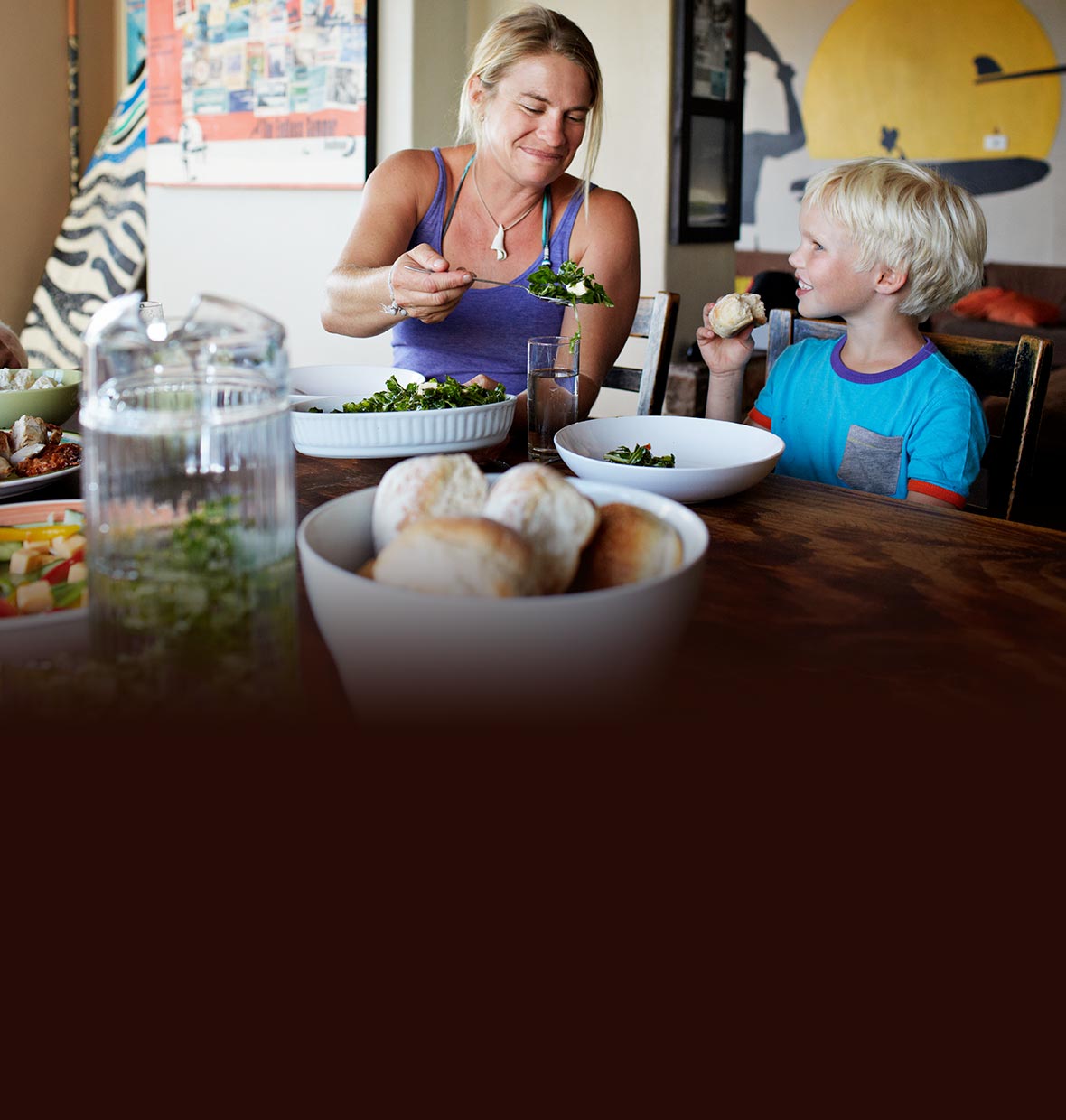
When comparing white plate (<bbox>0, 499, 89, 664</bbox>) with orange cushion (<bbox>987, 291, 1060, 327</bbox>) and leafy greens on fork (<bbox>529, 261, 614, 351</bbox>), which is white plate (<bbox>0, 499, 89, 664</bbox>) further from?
orange cushion (<bbox>987, 291, 1060, 327</bbox>)

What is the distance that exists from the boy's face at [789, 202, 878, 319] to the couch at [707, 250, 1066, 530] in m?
0.45

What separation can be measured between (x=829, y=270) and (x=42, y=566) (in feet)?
4.60

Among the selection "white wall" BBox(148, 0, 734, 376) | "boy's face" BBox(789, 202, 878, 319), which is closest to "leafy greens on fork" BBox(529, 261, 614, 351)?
"boy's face" BBox(789, 202, 878, 319)

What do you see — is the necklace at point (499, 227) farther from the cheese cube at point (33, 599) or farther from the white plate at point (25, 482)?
the cheese cube at point (33, 599)

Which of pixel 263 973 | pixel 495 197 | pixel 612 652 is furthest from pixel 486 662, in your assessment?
pixel 495 197

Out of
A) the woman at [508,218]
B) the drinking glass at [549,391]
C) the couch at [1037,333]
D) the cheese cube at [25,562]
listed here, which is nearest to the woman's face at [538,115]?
the woman at [508,218]

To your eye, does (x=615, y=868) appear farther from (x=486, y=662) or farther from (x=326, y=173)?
(x=326, y=173)

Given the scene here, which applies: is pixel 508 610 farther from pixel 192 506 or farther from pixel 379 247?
pixel 379 247

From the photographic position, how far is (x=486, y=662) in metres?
0.54

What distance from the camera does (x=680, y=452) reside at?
142 centimetres

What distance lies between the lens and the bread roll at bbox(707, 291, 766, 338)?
5.64ft

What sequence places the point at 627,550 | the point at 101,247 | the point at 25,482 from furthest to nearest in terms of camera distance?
the point at 101,247 < the point at 25,482 < the point at 627,550

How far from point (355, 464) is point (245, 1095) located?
1040mm

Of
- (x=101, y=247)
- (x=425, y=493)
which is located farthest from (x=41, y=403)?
(x=101, y=247)
